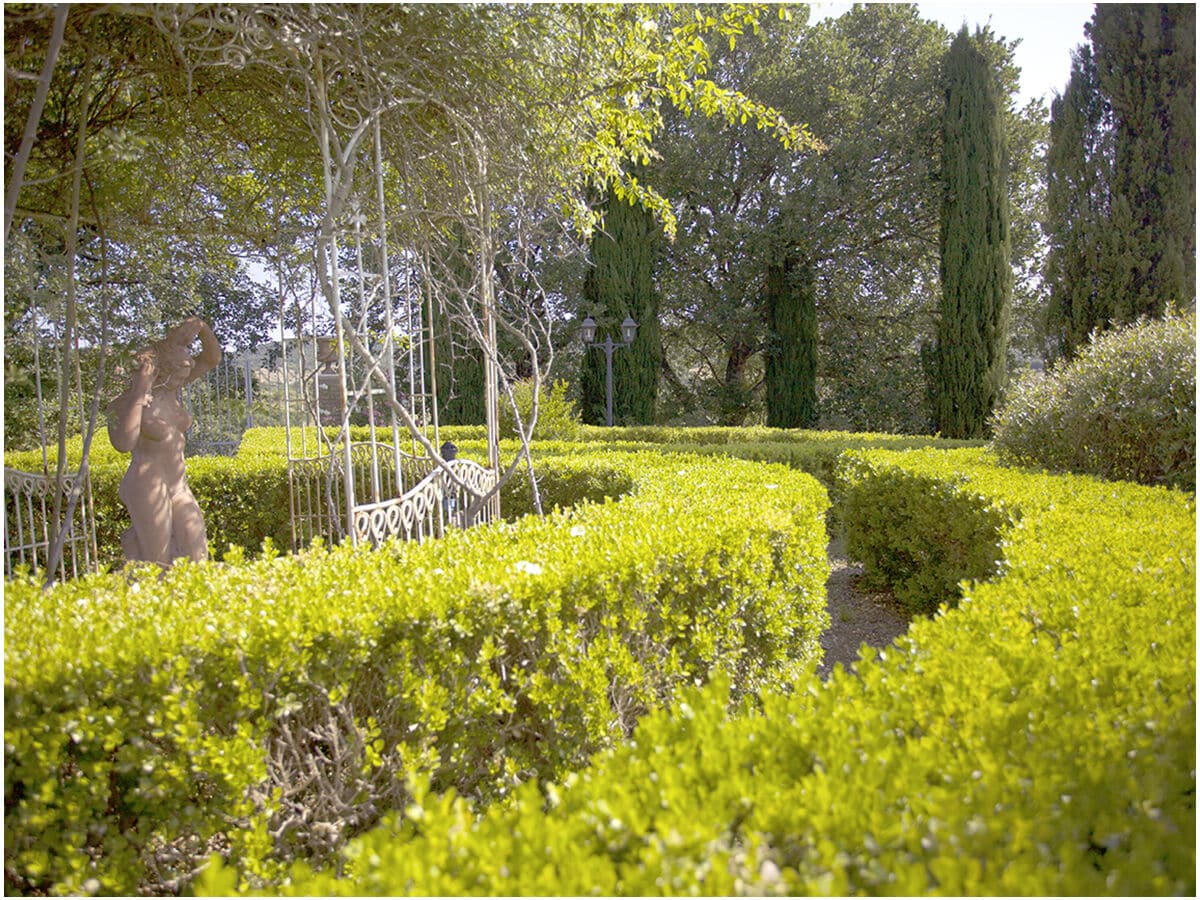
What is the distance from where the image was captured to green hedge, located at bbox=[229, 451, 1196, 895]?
3.67 ft

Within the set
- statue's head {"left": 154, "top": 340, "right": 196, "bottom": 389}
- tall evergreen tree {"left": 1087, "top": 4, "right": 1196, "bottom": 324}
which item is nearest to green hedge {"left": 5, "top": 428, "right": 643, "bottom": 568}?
statue's head {"left": 154, "top": 340, "right": 196, "bottom": 389}

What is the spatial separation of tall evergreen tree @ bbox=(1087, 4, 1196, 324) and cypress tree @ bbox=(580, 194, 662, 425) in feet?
27.7

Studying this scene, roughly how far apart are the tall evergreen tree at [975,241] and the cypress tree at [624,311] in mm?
6032

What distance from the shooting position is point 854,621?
5.49m

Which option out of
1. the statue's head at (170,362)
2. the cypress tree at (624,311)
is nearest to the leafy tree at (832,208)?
the cypress tree at (624,311)

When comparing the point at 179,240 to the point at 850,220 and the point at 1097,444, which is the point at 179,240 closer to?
the point at 1097,444

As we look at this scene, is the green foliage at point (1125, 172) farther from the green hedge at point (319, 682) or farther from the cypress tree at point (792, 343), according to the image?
the green hedge at point (319, 682)

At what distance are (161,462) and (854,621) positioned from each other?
4.57 m

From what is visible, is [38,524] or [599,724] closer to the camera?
[599,724]

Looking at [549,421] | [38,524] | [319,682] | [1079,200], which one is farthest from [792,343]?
[319,682]

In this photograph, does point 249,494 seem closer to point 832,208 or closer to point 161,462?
point 161,462

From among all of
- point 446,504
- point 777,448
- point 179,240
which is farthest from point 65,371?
point 777,448

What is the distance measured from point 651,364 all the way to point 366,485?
10.7 metres

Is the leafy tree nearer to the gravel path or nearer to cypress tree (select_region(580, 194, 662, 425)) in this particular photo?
cypress tree (select_region(580, 194, 662, 425))
